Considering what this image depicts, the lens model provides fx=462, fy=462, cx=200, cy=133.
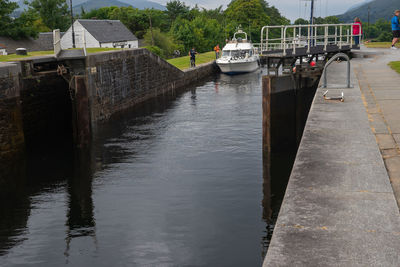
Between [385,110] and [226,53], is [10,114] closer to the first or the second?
[385,110]

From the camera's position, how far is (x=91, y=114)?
19484mm

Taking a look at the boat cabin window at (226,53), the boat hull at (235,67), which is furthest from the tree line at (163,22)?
the boat hull at (235,67)

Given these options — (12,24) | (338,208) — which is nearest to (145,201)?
(338,208)

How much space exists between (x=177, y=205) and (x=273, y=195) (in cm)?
242

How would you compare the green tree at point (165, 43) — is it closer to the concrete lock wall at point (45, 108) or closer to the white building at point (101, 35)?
the white building at point (101, 35)

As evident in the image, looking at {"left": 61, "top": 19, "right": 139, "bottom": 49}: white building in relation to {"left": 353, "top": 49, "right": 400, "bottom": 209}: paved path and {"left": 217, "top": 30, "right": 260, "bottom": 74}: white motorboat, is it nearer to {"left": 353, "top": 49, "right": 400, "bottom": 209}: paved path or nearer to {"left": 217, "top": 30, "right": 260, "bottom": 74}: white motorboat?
{"left": 217, "top": 30, "right": 260, "bottom": 74}: white motorboat

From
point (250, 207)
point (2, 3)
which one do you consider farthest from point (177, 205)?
point (2, 3)

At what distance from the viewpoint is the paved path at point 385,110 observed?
20.0 feet

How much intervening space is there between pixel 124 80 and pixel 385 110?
1639cm

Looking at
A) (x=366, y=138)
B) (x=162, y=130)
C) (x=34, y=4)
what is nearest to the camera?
(x=366, y=138)

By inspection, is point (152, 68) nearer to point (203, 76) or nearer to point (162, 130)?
point (162, 130)

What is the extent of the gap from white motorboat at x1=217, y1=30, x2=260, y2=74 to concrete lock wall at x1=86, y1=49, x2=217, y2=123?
28.3ft

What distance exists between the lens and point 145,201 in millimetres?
10953

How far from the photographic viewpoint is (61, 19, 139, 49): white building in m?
64.1
